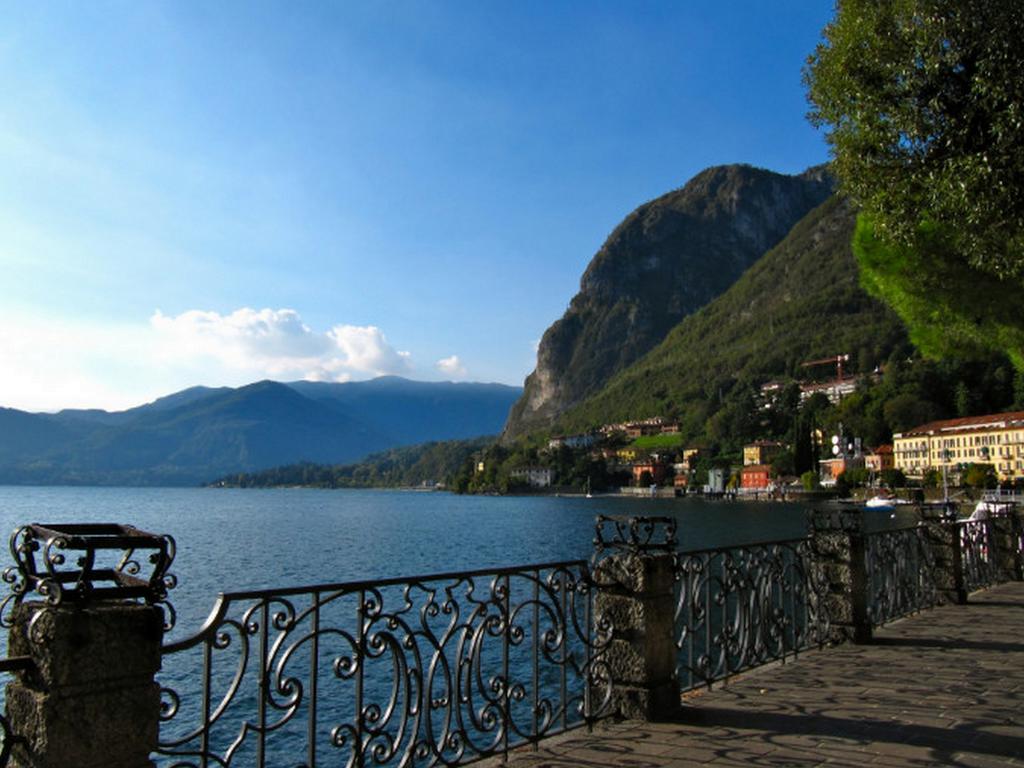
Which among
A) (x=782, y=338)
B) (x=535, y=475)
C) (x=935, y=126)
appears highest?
(x=782, y=338)

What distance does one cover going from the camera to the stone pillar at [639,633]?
539cm

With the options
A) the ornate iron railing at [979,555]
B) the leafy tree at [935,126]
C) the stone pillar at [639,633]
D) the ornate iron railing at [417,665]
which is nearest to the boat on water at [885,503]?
the ornate iron railing at [979,555]

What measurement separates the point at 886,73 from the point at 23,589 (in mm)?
9921

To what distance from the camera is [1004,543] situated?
1320 centimetres

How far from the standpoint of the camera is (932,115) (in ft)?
29.6

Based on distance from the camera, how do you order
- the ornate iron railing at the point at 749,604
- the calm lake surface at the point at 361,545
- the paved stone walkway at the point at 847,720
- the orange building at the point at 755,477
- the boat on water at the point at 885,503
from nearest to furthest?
1. the paved stone walkway at the point at 847,720
2. the ornate iron railing at the point at 749,604
3. the calm lake surface at the point at 361,545
4. the boat on water at the point at 885,503
5. the orange building at the point at 755,477

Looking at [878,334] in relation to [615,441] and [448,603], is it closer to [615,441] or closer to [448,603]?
[615,441]

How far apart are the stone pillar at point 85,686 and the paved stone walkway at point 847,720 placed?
2351 millimetres

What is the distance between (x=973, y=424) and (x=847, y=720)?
10044cm

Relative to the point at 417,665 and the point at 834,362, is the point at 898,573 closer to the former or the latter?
the point at 417,665

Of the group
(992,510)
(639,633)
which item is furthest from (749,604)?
(992,510)

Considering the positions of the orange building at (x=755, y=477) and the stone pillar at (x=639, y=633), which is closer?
the stone pillar at (x=639, y=633)

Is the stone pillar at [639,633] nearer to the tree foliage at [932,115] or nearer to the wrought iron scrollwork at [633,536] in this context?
the wrought iron scrollwork at [633,536]

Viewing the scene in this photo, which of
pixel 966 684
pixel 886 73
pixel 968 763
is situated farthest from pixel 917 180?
pixel 968 763
